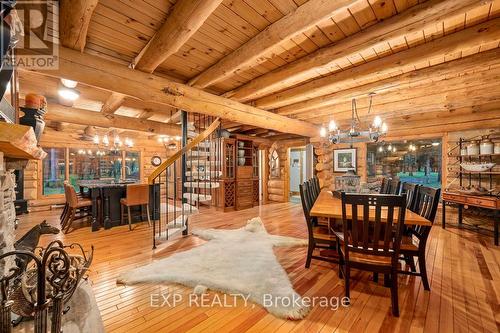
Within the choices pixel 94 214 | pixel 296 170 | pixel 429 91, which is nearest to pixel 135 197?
pixel 94 214

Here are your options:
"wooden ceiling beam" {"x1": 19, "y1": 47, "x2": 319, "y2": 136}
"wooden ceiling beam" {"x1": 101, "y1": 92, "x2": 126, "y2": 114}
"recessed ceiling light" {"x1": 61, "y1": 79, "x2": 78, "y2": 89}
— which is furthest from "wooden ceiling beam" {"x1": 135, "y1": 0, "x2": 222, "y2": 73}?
"wooden ceiling beam" {"x1": 101, "y1": 92, "x2": 126, "y2": 114}

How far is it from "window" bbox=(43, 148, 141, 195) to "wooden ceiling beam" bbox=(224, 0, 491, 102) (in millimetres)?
5755

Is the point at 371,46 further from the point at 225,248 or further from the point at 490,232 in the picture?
the point at 490,232

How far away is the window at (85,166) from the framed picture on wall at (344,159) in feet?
21.2

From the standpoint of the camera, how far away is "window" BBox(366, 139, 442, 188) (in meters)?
4.98

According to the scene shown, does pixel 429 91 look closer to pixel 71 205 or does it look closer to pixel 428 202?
pixel 428 202

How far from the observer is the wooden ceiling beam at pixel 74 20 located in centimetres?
160

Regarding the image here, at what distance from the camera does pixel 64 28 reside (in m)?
1.87

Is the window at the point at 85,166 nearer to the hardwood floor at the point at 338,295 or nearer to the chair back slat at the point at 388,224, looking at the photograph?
the hardwood floor at the point at 338,295

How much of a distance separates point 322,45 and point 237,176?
4361 millimetres

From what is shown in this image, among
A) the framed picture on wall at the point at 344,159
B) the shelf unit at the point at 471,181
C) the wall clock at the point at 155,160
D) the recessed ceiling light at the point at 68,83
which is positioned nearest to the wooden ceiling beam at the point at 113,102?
the recessed ceiling light at the point at 68,83

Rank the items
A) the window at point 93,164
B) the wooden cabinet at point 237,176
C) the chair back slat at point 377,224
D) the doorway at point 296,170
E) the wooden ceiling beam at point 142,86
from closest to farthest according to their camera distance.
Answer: the chair back slat at point 377,224 < the wooden ceiling beam at point 142,86 < the wooden cabinet at point 237,176 < the window at point 93,164 < the doorway at point 296,170

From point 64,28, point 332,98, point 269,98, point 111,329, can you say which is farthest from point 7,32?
point 332,98

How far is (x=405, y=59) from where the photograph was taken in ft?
7.89
